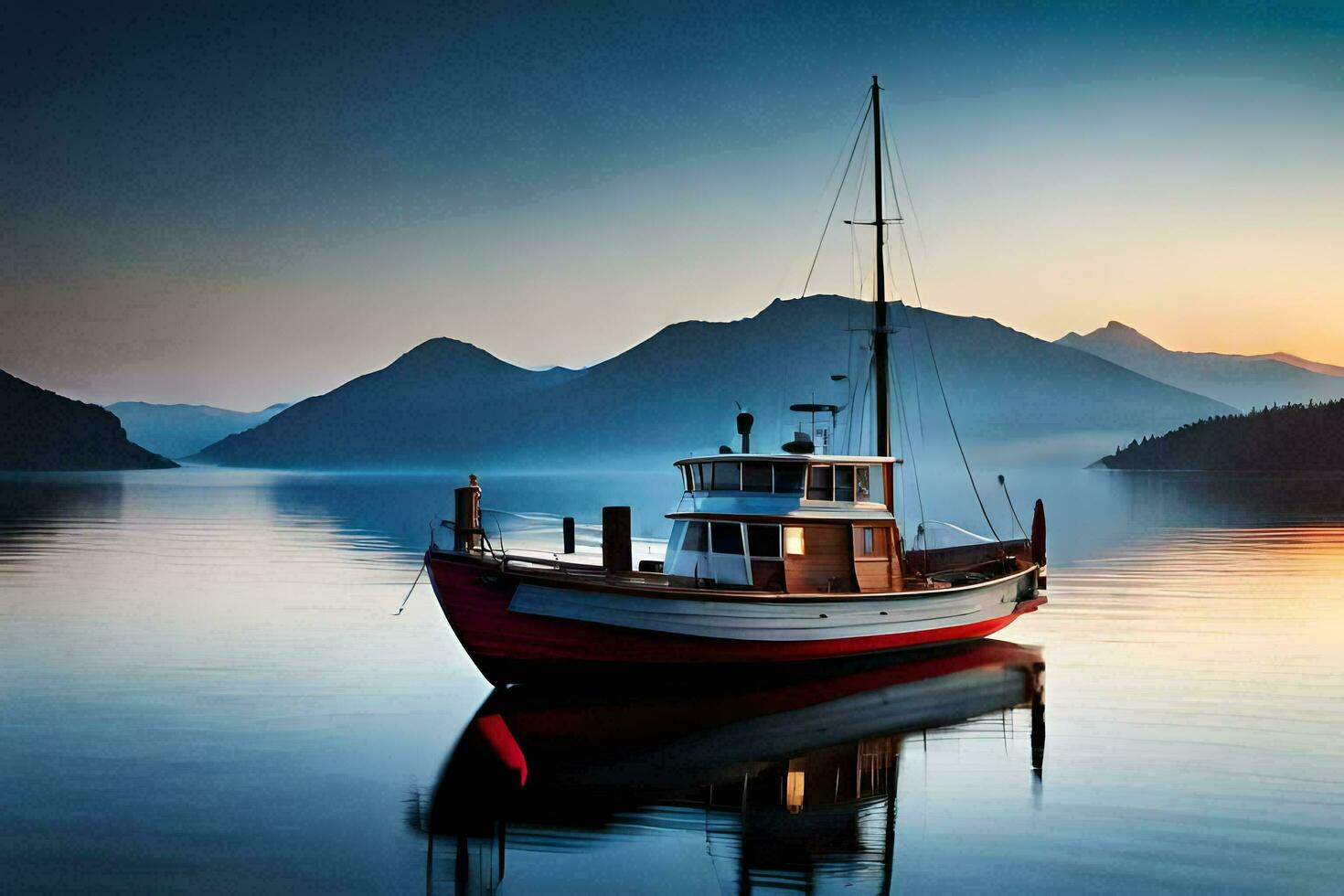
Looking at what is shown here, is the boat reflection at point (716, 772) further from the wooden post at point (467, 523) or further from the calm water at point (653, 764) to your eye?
the wooden post at point (467, 523)

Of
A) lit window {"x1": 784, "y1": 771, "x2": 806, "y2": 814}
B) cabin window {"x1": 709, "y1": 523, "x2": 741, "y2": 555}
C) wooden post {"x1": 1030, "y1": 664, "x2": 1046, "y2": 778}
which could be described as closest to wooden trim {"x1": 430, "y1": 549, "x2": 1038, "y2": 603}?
cabin window {"x1": 709, "y1": 523, "x2": 741, "y2": 555}

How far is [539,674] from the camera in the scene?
67.3 feet

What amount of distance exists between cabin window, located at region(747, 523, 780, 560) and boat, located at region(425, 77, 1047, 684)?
3cm

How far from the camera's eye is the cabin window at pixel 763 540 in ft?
71.6

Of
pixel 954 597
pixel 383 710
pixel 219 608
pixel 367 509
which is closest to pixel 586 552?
pixel 219 608

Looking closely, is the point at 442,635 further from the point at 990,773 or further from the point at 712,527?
the point at 990,773

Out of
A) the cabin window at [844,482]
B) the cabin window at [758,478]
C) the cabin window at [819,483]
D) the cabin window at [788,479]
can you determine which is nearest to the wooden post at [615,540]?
the cabin window at [758,478]

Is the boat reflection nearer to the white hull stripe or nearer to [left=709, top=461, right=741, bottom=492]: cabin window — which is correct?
the white hull stripe

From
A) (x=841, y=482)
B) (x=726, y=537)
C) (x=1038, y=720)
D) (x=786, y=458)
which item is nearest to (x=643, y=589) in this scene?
(x=726, y=537)

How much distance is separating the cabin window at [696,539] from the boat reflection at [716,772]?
2.75m

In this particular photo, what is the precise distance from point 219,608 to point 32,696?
39.6 ft

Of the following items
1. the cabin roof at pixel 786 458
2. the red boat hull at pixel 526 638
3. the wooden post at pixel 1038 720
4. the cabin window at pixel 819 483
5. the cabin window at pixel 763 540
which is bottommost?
the wooden post at pixel 1038 720

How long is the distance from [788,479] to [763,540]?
143 centimetres

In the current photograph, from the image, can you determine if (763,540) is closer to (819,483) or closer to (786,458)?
(786,458)
